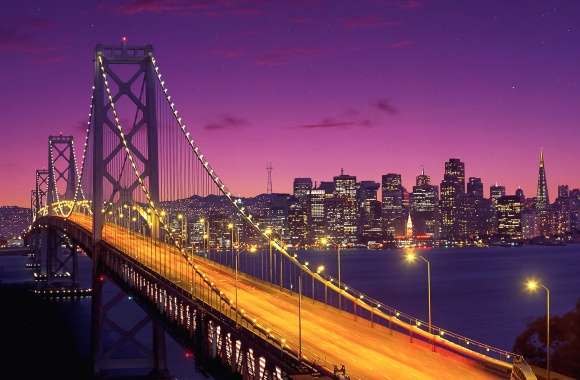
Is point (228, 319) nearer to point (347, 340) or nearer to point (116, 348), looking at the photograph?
point (347, 340)

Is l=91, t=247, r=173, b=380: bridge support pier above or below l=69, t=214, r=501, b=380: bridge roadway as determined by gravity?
below

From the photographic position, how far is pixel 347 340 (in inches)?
1214

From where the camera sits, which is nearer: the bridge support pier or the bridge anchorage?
the bridge anchorage

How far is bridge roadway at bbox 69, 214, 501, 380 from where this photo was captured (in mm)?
25734

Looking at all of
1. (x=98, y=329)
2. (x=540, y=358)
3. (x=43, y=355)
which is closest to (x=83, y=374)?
(x=98, y=329)

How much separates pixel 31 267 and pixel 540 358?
13040 cm

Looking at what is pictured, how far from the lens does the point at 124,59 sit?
5497cm

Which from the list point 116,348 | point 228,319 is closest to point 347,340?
point 228,319

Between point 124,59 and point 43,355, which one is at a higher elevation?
point 124,59

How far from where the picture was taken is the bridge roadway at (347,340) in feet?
84.4

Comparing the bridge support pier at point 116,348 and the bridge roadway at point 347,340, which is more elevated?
the bridge roadway at point 347,340

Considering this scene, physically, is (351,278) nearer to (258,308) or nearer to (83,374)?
(83,374)

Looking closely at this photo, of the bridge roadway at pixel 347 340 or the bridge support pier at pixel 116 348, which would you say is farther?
the bridge support pier at pixel 116 348

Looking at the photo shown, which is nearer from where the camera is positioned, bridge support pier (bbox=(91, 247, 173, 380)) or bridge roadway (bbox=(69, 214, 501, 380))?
bridge roadway (bbox=(69, 214, 501, 380))
